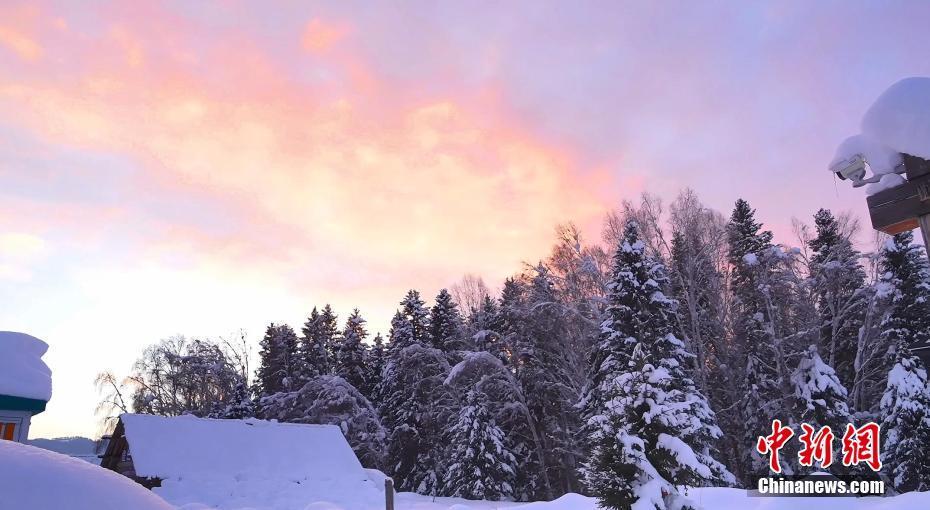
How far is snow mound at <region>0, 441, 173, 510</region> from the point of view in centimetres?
214

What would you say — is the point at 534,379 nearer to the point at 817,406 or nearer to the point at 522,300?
the point at 522,300

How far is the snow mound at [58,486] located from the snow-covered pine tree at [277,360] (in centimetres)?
4329

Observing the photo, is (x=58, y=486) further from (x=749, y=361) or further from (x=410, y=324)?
(x=410, y=324)

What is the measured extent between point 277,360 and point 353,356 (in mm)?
8903

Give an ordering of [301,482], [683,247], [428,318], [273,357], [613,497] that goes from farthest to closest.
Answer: [273,357]
[428,318]
[683,247]
[301,482]
[613,497]

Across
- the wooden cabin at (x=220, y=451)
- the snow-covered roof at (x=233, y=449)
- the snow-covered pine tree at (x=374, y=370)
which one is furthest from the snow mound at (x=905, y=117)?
the snow-covered pine tree at (x=374, y=370)

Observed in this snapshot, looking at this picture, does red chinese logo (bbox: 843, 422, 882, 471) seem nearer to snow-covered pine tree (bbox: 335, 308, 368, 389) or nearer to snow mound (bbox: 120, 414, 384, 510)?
snow mound (bbox: 120, 414, 384, 510)

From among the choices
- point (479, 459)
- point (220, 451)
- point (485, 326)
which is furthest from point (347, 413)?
point (220, 451)

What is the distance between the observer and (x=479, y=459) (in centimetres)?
3152

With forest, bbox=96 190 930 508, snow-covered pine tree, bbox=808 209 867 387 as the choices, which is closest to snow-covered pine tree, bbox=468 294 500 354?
forest, bbox=96 190 930 508

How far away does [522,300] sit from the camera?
3612 centimetres

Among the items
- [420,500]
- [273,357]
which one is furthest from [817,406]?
[273,357]

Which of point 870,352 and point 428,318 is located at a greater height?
point 428,318

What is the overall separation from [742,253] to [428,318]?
20.3m
